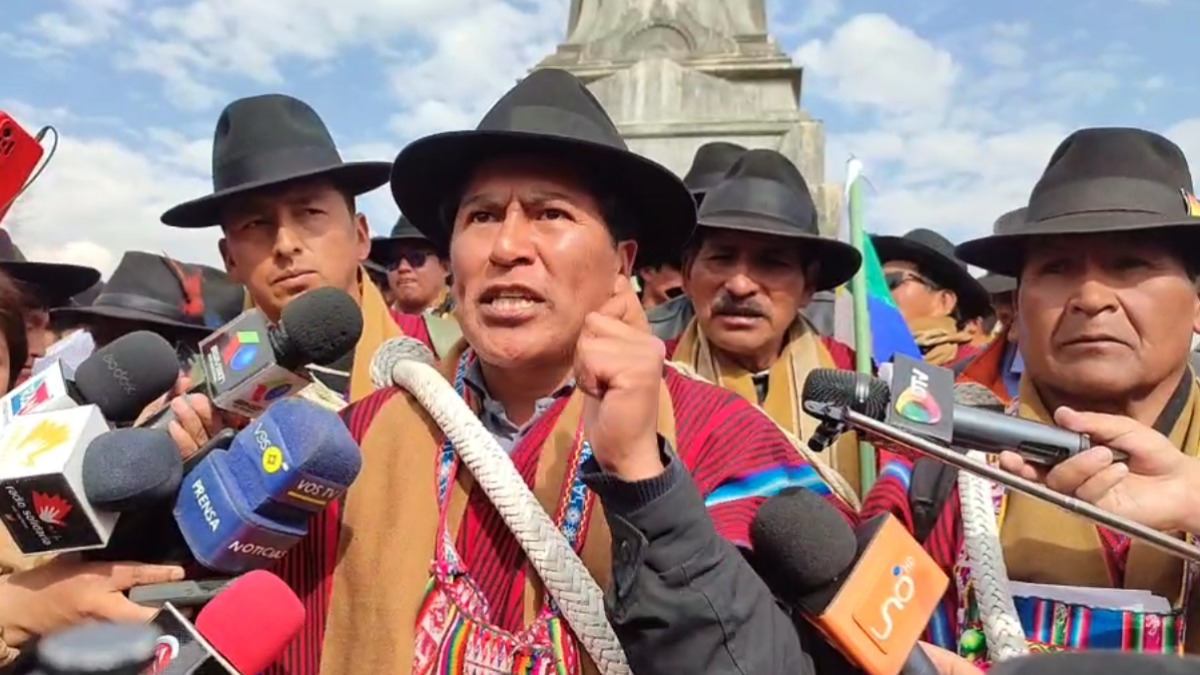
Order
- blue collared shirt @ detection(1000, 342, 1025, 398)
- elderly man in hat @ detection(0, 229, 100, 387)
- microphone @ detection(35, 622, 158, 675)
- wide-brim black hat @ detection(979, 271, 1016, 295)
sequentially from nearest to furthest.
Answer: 1. microphone @ detection(35, 622, 158, 675)
2. blue collared shirt @ detection(1000, 342, 1025, 398)
3. elderly man in hat @ detection(0, 229, 100, 387)
4. wide-brim black hat @ detection(979, 271, 1016, 295)

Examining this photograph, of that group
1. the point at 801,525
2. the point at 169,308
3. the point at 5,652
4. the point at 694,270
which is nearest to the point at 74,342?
the point at 169,308

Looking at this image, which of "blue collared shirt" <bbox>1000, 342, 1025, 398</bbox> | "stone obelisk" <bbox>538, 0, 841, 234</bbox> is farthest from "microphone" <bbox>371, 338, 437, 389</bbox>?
"stone obelisk" <bbox>538, 0, 841, 234</bbox>

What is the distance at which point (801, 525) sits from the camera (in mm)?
1674

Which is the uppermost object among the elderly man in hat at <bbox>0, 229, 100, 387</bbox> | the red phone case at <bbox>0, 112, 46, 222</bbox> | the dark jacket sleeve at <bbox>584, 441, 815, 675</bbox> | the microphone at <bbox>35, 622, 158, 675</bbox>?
the elderly man in hat at <bbox>0, 229, 100, 387</bbox>

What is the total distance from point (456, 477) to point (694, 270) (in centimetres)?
240

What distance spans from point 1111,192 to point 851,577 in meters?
1.22

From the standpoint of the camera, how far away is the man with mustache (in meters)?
4.14

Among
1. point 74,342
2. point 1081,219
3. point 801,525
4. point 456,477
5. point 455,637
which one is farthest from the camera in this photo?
point 74,342

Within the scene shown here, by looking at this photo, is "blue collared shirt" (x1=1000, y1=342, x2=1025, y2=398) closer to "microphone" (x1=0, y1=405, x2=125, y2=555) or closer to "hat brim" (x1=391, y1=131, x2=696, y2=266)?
"hat brim" (x1=391, y1=131, x2=696, y2=266)

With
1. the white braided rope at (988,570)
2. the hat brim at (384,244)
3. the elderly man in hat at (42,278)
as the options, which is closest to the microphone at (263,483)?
the white braided rope at (988,570)

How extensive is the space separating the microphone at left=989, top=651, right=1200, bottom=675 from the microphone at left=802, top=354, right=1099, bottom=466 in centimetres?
105

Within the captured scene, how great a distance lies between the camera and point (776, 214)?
4273 millimetres

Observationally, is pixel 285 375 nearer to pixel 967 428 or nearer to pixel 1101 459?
pixel 967 428

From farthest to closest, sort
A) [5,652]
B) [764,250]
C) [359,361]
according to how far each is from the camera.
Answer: [764,250] → [359,361] → [5,652]
